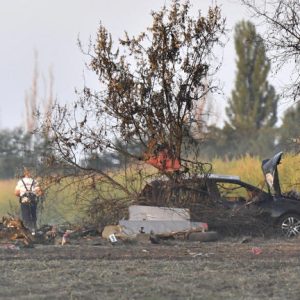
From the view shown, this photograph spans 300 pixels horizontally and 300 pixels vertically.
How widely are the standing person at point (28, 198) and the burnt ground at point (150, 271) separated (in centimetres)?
531

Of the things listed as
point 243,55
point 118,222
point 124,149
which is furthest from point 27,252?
point 243,55

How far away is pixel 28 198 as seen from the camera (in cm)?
1983

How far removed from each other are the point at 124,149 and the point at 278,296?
413 inches

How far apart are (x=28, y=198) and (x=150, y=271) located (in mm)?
10048

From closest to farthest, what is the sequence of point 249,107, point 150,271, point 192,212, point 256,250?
point 150,271 < point 256,250 < point 192,212 < point 249,107

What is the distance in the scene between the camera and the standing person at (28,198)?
64.4 feet

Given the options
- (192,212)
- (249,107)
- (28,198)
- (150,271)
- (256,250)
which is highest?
(249,107)

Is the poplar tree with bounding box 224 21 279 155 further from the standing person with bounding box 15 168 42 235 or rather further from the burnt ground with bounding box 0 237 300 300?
the burnt ground with bounding box 0 237 300 300

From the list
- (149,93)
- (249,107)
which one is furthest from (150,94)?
(249,107)

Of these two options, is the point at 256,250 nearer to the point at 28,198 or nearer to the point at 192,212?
the point at 192,212

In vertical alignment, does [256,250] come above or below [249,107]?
below

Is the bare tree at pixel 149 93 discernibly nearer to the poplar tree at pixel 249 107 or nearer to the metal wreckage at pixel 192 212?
the metal wreckage at pixel 192 212

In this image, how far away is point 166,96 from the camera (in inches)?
715

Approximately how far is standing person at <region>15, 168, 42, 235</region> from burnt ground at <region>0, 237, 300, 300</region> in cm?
531
